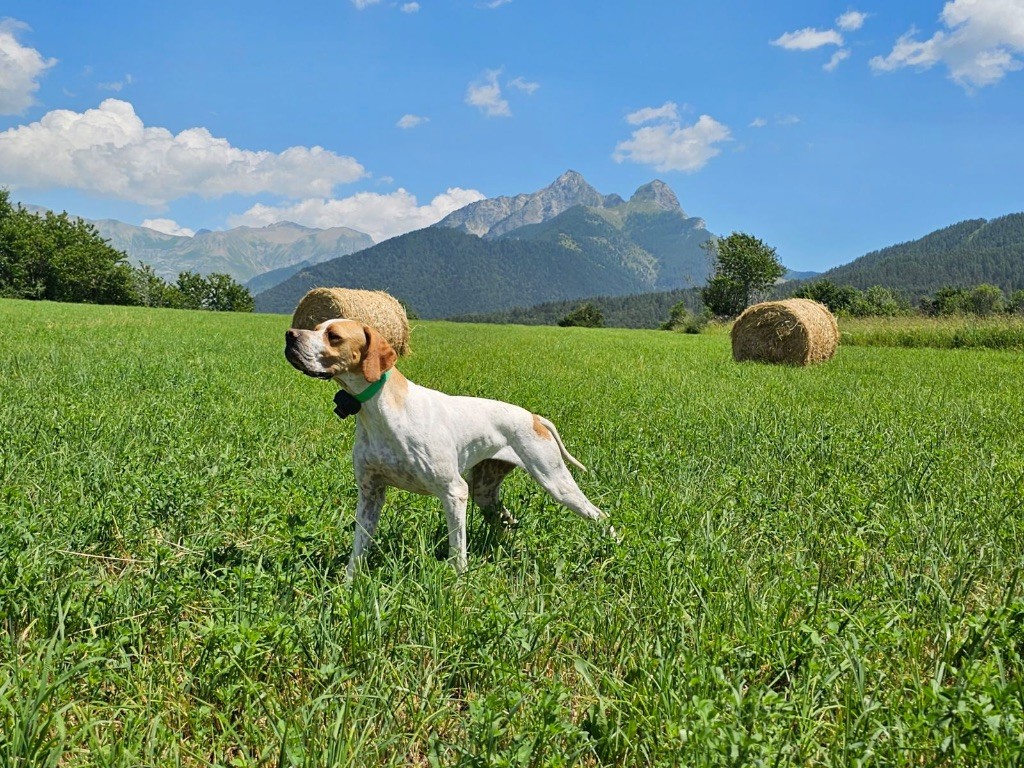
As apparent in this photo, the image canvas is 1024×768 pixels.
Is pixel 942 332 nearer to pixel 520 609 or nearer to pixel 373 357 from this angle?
pixel 520 609

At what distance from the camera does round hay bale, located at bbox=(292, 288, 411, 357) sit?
1878 cm

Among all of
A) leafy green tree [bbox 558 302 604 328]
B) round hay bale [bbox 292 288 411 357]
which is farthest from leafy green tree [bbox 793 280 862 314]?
round hay bale [bbox 292 288 411 357]

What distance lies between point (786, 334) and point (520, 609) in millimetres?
17285

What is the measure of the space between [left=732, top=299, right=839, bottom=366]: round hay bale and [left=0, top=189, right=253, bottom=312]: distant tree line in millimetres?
80195

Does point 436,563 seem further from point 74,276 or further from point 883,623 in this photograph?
point 74,276

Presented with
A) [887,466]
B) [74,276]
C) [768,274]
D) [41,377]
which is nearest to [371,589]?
[887,466]

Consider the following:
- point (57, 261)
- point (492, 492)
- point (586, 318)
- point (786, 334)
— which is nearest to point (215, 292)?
point (57, 261)

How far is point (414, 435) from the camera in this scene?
3355 mm

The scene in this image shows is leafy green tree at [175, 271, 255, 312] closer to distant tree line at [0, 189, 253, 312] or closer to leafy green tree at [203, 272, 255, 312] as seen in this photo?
leafy green tree at [203, 272, 255, 312]

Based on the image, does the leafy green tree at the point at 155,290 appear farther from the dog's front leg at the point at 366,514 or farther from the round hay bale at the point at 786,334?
the dog's front leg at the point at 366,514

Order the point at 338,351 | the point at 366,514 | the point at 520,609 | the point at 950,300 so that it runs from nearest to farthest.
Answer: the point at 520,609, the point at 338,351, the point at 366,514, the point at 950,300

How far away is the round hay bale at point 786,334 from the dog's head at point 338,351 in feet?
55.2

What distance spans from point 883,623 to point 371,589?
2.23 meters

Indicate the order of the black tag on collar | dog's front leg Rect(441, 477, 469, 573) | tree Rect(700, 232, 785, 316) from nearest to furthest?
the black tag on collar
dog's front leg Rect(441, 477, 469, 573)
tree Rect(700, 232, 785, 316)
